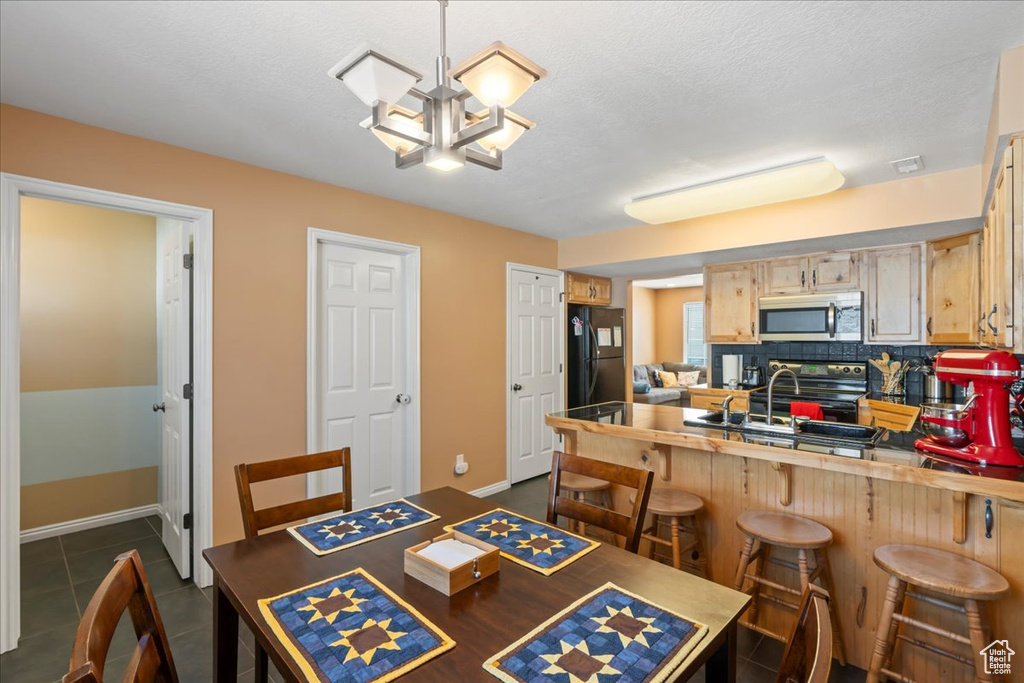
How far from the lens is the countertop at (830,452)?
161 centimetres

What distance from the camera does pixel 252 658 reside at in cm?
210

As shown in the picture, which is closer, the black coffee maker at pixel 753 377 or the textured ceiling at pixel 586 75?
the textured ceiling at pixel 586 75

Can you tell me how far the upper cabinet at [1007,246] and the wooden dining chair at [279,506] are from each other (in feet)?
8.55

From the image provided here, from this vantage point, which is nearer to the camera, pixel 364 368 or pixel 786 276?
pixel 364 368

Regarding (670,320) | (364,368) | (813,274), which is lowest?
(364,368)

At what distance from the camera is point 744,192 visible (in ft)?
9.73

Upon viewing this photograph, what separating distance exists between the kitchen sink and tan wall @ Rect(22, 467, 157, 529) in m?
4.00

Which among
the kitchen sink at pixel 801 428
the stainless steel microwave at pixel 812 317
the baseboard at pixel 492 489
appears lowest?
the baseboard at pixel 492 489

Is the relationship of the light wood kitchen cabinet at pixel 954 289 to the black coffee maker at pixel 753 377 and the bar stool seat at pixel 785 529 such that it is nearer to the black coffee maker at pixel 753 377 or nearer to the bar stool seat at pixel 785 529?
the black coffee maker at pixel 753 377

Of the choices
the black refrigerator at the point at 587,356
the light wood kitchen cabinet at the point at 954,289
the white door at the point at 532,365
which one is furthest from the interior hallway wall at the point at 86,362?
the light wood kitchen cabinet at the point at 954,289

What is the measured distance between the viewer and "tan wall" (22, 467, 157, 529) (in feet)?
10.8

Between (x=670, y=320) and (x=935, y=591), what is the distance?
27.3ft

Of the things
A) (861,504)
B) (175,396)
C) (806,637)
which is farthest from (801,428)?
(175,396)

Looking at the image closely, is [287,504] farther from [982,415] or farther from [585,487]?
[982,415]
